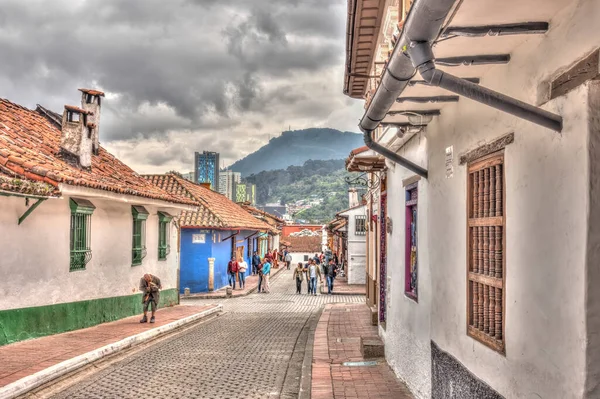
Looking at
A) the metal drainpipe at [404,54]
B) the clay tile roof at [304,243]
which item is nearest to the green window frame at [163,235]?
the metal drainpipe at [404,54]

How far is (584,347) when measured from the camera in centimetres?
334

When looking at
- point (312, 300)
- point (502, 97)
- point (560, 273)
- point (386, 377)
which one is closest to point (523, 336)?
point (560, 273)

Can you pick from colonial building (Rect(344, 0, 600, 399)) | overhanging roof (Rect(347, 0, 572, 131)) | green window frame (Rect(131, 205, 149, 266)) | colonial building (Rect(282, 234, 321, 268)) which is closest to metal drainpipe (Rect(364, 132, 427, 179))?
colonial building (Rect(344, 0, 600, 399))

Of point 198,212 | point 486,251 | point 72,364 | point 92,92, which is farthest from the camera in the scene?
point 198,212

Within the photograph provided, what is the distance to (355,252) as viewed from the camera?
32.2 m

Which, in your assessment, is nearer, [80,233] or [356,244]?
[80,233]

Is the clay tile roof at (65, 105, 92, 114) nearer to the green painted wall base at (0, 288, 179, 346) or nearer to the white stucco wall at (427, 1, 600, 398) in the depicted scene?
the green painted wall base at (0, 288, 179, 346)

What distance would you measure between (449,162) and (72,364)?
6.26 m

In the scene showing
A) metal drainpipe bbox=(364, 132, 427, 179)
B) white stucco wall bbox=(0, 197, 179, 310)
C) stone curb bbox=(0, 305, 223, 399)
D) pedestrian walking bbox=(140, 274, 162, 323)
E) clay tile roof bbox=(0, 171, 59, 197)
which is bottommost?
stone curb bbox=(0, 305, 223, 399)

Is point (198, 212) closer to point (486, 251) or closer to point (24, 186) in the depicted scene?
point (24, 186)

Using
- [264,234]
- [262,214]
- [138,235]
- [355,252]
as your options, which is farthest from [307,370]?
[262,214]

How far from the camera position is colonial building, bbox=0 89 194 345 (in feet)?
34.9

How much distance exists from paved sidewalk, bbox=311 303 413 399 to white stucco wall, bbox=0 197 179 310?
495cm

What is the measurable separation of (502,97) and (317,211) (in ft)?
438
